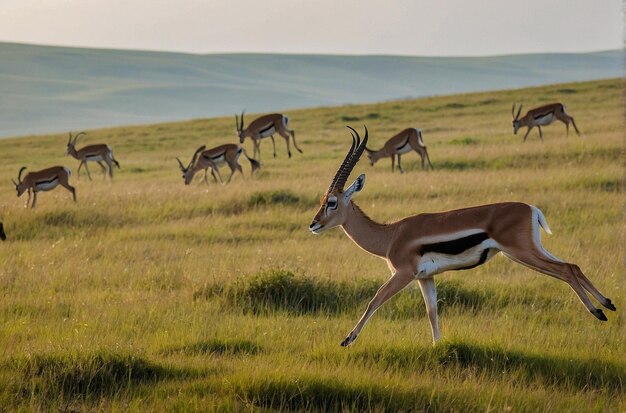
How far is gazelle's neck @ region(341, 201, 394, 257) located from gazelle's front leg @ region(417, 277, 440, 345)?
0.40m

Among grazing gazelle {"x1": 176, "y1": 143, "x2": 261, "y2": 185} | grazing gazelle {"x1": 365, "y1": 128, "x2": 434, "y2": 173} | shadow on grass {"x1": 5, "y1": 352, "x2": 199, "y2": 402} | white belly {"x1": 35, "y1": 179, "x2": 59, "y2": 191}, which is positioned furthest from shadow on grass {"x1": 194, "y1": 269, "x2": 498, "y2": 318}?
grazing gazelle {"x1": 176, "y1": 143, "x2": 261, "y2": 185}

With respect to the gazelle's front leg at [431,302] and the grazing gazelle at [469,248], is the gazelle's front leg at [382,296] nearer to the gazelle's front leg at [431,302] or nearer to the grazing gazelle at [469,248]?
the grazing gazelle at [469,248]

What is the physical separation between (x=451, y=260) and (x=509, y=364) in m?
0.83

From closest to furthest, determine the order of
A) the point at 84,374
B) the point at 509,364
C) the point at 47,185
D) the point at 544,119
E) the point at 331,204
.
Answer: the point at 84,374, the point at 509,364, the point at 331,204, the point at 47,185, the point at 544,119

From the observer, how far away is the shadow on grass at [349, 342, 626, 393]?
5.90 metres

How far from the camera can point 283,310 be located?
8266mm

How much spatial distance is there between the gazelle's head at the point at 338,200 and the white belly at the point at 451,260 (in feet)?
2.91

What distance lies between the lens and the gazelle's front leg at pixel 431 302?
6.63 m

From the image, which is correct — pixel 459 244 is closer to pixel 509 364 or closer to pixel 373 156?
pixel 509 364

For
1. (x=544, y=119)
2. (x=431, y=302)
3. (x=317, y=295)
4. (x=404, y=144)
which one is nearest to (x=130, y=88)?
(x=544, y=119)

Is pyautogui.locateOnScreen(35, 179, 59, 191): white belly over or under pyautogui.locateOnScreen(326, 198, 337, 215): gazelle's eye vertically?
under

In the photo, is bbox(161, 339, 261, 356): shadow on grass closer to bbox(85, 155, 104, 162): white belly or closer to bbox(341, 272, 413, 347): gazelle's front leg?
bbox(341, 272, 413, 347): gazelle's front leg

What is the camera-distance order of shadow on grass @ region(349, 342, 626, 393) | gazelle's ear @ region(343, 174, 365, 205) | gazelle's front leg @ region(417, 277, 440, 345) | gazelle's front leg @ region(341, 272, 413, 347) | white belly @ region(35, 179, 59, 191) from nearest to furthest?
shadow on grass @ region(349, 342, 626, 393)
gazelle's front leg @ region(341, 272, 413, 347)
gazelle's front leg @ region(417, 277, 440, 345)
gazelle's ear @ region(343, 174, 365, 205)
white belly @ region(35, 179, 59, 191)

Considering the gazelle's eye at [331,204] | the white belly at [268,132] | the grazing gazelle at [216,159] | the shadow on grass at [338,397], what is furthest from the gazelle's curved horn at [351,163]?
the white belly at [268,132]
